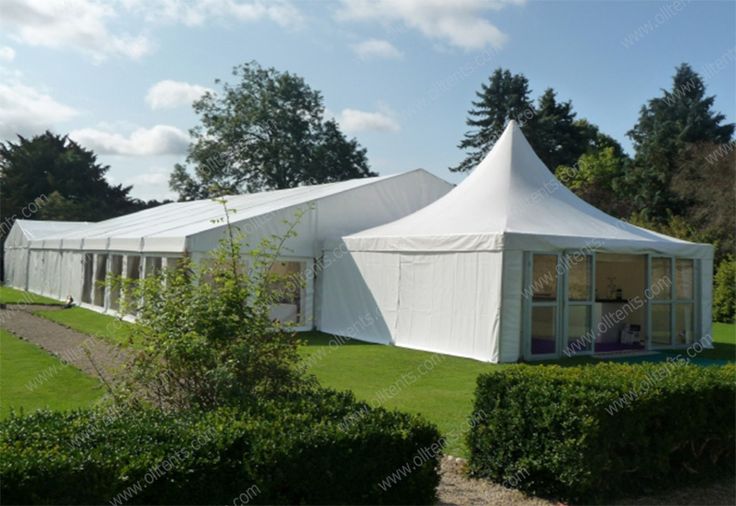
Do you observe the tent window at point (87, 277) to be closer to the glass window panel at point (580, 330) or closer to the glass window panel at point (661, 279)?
the glass window panel at point (580, 330)

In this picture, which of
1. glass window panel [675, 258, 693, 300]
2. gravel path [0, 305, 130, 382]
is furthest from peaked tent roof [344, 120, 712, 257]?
gravel path [0, 305, 130, 382]

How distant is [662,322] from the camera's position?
14.0 metres

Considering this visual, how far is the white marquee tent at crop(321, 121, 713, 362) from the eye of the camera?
1162 cm

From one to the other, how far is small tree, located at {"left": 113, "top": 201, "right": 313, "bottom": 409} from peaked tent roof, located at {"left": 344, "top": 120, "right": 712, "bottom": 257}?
685cm

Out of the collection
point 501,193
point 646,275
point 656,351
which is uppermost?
point 501,193

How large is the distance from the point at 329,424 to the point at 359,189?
44.5ft

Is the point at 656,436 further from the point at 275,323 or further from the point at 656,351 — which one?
the point at 656,351

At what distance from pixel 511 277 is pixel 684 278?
5.14m

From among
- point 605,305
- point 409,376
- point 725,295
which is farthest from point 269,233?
point 725,295

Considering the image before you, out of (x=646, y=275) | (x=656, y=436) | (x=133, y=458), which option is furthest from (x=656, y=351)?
(x=133, y=458)

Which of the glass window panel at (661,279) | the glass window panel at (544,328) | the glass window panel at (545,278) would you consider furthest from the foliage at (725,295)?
the glass window panel at (544,328)

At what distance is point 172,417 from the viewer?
4250 millimetres

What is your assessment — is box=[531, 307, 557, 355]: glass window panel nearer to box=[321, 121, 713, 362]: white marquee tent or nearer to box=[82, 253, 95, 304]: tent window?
box=[321, 121, 713, 362]: white marquee tent

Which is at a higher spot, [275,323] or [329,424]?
[275,323]
